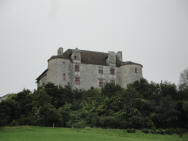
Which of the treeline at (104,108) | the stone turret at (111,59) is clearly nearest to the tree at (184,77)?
the treeline at (104,108)

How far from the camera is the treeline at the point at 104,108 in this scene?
1609 inches

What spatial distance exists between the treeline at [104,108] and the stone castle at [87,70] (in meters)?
6.48

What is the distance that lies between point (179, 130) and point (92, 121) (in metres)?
10.6

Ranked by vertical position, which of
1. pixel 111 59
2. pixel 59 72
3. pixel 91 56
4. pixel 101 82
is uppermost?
pixel 91 56

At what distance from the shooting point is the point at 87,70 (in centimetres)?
6025

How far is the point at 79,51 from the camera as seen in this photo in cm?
6009

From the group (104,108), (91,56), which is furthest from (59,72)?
(104,108)

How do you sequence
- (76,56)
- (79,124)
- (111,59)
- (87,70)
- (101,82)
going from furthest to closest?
(111,59)
(101,82)
(87,70)
(76,56)
(79,124)

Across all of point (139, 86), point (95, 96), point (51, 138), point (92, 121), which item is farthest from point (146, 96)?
point (51, 138)

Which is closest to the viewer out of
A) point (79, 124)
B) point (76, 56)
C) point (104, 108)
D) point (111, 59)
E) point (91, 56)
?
point (79, 124)

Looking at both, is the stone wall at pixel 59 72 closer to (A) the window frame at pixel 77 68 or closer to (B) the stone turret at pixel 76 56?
(A) the window frame at pixel 77 68

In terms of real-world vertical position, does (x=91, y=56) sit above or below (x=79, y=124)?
above

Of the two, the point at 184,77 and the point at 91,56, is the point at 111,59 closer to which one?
the point at 91,56

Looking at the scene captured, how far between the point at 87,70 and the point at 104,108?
51.4 ft
